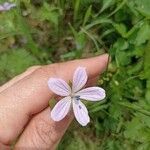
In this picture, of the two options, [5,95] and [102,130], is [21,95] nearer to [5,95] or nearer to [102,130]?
[5,95]

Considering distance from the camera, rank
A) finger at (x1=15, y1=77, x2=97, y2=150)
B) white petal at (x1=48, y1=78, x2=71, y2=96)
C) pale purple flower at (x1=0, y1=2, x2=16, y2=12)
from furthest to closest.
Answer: pale purple flower at (x1=0, y1=2, x2=16, y2=12) → finger at (x1=15, y1=77, x2=97, y2=150) → white petal at (x1=48, y1=78, x2=71, y2=96)

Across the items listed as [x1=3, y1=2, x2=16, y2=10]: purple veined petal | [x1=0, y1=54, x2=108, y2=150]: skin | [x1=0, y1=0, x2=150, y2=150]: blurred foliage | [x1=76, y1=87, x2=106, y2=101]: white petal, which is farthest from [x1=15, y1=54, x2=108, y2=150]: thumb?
[x1=3, y1=2, x2=16, y2=10]: purple veined petal

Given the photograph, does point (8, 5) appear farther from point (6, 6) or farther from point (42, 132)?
point (42, 132)

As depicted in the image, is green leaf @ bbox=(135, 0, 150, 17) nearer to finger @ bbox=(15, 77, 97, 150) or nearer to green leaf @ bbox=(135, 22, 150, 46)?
green leaf @ bbox=(135, 22, 150, 46)

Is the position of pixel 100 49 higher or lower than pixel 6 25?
lower

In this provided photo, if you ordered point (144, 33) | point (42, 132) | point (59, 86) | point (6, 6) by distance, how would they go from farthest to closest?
point (6, 6) → point (144, 33) → point (42, 132) → point (59, 86)

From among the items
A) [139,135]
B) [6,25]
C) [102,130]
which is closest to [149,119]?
[139,135]

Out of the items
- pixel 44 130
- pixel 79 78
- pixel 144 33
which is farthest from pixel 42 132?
pixel 144 33
